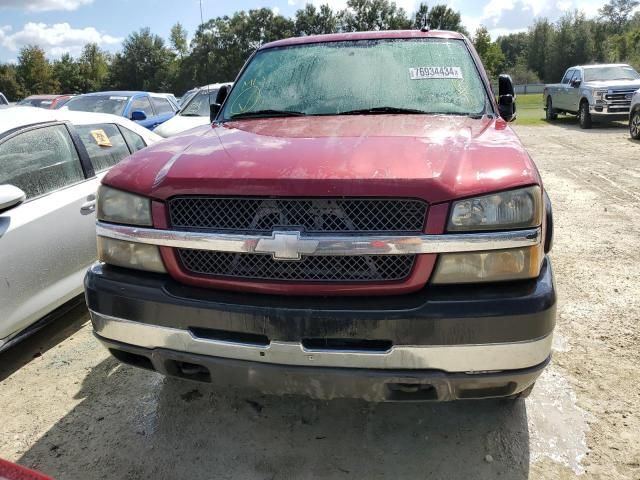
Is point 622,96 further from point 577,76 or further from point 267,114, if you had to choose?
point 267,114

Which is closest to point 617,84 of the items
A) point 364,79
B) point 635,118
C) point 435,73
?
point 635,118

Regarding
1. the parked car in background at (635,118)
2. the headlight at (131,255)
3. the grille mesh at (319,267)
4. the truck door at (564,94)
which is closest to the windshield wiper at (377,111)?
the grille mesh at (319,267)

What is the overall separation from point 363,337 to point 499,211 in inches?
27.6

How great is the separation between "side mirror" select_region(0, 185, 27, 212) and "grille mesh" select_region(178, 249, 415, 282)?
166 centimetres

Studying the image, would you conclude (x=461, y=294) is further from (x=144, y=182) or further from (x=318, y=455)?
(x=144, y=182)

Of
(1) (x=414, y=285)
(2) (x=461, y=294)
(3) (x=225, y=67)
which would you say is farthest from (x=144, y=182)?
(3) (x=225, y=67)

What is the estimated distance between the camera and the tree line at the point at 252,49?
2687 inches

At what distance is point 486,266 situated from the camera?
6.84 ft

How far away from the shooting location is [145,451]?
8.70 feet

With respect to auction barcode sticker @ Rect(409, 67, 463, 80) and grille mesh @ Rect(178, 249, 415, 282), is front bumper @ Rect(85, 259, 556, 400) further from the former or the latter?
auction barcode sticker @ Rect(409, 67, 463, 80)

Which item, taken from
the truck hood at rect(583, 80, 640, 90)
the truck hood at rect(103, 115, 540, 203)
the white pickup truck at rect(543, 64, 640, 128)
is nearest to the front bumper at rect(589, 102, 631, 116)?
the white pickup truck at rect(543, 64, 640, 128)

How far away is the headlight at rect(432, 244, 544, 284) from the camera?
2076 mm

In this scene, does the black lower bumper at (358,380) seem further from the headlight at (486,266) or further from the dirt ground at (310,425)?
the dirt ground at (310,425)

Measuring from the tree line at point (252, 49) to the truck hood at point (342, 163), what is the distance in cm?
6498
